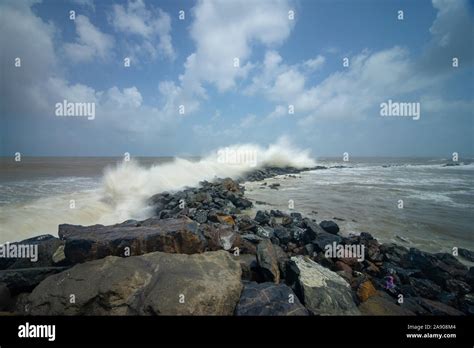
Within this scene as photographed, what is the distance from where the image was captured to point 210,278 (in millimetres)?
3490

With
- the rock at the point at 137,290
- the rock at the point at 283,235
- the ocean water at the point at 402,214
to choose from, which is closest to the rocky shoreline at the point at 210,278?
the rock at the point at 137,290

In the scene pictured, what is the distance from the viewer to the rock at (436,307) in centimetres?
400

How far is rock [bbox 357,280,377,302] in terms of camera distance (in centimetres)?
398

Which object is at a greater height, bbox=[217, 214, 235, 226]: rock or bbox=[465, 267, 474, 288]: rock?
bbox=[217, 214, 235, 226]: rock

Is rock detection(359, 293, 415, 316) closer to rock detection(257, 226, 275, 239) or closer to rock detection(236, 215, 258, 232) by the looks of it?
rock detection(257, 226, 275, 239)

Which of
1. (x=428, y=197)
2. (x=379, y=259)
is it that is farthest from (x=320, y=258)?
(x=428, y=197)

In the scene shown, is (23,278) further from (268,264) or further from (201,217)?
(201,217)

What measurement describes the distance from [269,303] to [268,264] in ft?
3.52

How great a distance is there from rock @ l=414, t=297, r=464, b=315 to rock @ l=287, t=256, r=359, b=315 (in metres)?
1.70

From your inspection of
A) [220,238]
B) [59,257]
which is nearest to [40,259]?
[59,257]

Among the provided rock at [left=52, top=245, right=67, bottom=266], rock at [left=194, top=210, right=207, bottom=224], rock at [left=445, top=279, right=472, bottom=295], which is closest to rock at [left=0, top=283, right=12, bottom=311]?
rock at [left=52, top=245, right=67, bottom=266]

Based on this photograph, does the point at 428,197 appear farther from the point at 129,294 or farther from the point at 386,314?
the point at 129,294

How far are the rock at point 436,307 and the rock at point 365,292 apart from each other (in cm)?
89
